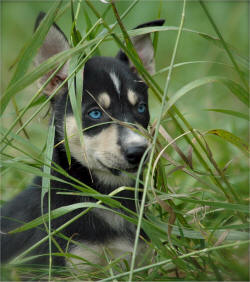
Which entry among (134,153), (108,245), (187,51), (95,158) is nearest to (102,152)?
(95,158)

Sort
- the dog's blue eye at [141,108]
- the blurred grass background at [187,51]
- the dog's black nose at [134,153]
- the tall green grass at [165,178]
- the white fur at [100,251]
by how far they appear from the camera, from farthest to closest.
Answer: the blurred grass background at [187,51], the dog's blue eye at [141,108], the white fur at [100,251], the dog's black nose at [134,153], the tall green grass at [165,178]

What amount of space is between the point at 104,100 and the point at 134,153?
1.76 feet

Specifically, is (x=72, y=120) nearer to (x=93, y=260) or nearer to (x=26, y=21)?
(x=93, y=260)

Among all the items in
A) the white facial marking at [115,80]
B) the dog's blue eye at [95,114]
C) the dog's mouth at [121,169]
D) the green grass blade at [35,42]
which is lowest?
the dog's mouth at [121,169]

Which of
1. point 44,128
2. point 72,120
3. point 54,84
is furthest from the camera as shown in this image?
point 44,128

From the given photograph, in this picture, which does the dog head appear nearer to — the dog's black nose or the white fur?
the dog's black nose

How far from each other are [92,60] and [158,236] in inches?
63.6

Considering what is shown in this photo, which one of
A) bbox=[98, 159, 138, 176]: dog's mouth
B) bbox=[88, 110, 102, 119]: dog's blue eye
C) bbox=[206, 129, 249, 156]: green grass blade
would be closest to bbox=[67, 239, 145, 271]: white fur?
bbox=[98, 159, 138, 176]: dog's mouth

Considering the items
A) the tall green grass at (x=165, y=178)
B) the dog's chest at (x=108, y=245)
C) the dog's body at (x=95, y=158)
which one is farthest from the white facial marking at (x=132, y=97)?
the dog's chest at (x=108, y=245)

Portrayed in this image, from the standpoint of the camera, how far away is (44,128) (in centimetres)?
574

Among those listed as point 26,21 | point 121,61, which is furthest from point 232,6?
point 121,61

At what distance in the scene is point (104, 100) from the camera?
340 centimetres

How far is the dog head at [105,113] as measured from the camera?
10.5 feet

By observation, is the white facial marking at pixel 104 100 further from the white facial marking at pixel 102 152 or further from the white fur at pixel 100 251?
the white fur at pixel 100 251
